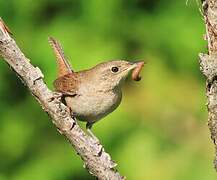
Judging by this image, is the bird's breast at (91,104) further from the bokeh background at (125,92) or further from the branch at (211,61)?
the branch at (211,61)

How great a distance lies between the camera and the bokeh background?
14.7ft

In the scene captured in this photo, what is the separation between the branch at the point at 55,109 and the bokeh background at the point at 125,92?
73.3 inches

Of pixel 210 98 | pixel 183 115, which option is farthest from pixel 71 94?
pixel 183 115

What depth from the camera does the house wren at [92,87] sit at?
3.59 meters

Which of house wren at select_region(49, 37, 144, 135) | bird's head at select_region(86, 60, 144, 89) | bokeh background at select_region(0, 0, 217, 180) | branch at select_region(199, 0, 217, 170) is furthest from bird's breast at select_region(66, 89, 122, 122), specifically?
branch at select_region(199, 0, 217, 170)

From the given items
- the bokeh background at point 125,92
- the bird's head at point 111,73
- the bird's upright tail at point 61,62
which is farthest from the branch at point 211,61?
the bokeh background at point 125,92

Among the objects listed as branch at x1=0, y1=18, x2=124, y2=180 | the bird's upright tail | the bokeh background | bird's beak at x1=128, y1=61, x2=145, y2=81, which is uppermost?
the bokeh background

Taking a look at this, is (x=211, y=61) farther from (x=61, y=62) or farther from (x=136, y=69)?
(x=61, y=62)

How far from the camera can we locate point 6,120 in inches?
179

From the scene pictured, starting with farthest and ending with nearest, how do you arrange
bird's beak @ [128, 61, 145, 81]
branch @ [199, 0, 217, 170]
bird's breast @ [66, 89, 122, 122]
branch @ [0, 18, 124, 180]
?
bird's breast @ [66, 89, 122, 122] → bird's beak @ [128, 61, 145, 81] → branch @ [199, 0, 217, 170] → branch @ [0, 18, 124, 180]

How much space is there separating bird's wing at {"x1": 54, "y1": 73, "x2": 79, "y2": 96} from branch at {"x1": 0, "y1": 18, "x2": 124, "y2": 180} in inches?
40.0

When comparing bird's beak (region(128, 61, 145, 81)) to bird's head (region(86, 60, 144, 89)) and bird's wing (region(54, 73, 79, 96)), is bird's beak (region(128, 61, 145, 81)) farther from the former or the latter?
bird's wing (region(54, 73, 79, 96))

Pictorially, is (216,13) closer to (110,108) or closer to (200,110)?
(110,108)

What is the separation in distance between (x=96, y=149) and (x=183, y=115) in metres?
2.34
